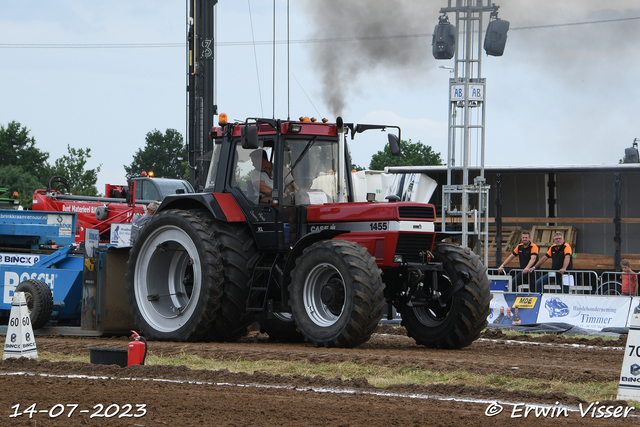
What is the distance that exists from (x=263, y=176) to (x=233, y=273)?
123cm

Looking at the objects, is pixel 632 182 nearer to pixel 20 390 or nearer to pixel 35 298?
pixel 35 298

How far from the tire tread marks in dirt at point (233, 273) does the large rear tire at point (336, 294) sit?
797 mm

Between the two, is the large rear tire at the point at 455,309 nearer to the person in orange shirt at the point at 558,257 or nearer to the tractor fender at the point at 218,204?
the tractor fender at the point at 218,204

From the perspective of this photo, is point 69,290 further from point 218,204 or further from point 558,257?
point 558,257

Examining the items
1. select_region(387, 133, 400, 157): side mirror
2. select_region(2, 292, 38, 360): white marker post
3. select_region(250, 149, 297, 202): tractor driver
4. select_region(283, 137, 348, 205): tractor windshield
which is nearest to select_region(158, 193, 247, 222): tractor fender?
select_region(250, 149, 297, 202): tractor driver

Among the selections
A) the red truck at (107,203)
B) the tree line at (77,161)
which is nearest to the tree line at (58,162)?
the tree line at (77,161)

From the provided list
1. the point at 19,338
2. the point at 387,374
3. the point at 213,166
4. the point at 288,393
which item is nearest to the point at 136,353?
the point at 19,338

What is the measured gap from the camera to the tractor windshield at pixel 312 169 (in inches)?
400

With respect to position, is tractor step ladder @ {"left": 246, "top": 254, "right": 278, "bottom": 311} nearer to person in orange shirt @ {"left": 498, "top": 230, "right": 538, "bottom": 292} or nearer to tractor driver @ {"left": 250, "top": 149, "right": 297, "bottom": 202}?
tractor driver @ {"left": 250, "top": 149, "right": 297, "bottom": 202}

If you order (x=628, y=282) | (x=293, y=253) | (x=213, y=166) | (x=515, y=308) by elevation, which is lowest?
(x=515, y=308)

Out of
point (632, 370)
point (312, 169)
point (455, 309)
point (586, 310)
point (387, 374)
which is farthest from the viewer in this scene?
point (586, 310)

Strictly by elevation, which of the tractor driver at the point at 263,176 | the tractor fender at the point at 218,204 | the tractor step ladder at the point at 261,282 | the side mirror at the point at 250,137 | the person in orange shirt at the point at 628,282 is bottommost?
the person in orange shirt at the point at 628,282

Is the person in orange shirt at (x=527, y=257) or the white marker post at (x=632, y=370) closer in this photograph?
the white marker post at (x=632, y=370)

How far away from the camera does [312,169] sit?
10273mm
